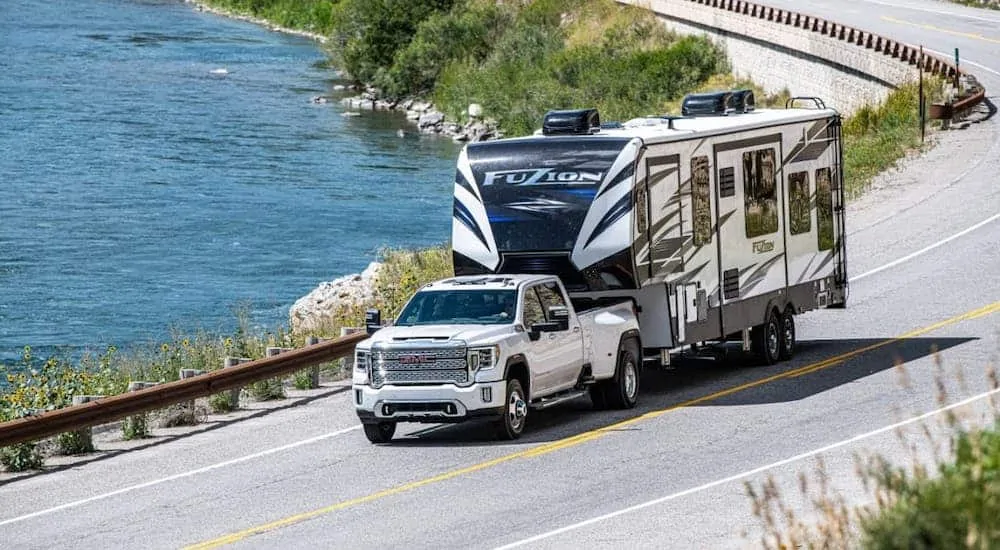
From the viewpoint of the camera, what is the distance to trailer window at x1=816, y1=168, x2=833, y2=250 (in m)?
23.7

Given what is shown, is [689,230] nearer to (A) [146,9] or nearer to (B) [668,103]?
(B) [668,103]

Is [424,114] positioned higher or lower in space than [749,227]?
lower

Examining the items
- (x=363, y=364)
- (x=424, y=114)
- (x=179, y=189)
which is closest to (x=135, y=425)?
(x=363, y=364)

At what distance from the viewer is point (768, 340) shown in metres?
22.2

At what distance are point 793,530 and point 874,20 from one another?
2473 inches

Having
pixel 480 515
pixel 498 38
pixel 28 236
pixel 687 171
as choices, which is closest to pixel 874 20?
pixel 498 38

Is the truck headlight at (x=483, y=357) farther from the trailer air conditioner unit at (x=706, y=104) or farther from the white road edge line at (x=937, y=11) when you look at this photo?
the white road edge line at (x=937, y=11)

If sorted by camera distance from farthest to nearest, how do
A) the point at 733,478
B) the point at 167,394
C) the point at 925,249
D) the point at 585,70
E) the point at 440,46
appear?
1. the point at 440,46
2. the point at 585,70
3. the point at 925,249
4. the point at 167,394
5. the point at 733,478

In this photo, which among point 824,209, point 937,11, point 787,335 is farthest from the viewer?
point 937,11

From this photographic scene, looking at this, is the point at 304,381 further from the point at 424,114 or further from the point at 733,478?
the point at 424,114

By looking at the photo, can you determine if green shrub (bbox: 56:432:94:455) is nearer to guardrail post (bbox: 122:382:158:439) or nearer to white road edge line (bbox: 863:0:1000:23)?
guardrail post (bbox: 122:382:158:439)

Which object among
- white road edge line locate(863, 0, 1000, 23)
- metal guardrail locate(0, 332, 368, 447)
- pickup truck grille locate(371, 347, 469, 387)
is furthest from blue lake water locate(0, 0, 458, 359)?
white road edge line locate(863, 0, 1000, 23)

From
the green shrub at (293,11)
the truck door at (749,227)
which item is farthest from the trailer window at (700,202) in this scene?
the green shrub at (293,11)

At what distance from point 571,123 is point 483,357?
4.04m
